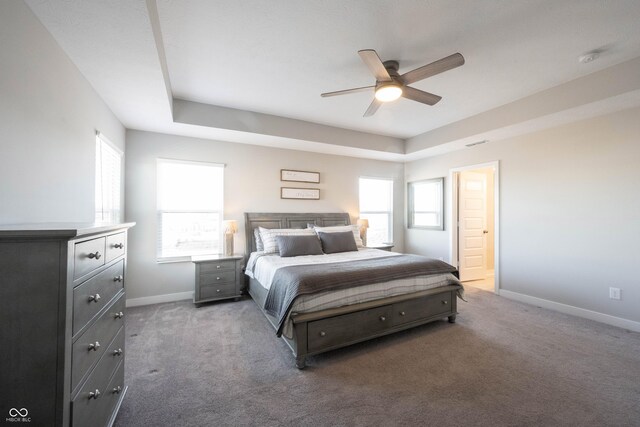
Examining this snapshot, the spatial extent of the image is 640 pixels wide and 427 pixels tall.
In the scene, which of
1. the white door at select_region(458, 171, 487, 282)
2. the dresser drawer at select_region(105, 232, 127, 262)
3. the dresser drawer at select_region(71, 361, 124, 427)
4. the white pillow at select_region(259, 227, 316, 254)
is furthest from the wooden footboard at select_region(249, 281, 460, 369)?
the white door at select_region(458, 171, 487, 282)

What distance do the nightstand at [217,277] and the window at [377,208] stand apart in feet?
9.21

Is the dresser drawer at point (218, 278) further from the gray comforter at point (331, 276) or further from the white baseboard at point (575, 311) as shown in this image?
the white baseboard at point (575, 311)

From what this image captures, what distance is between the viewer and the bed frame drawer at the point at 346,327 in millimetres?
2260

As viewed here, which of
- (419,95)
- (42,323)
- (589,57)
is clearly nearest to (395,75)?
(419,95)

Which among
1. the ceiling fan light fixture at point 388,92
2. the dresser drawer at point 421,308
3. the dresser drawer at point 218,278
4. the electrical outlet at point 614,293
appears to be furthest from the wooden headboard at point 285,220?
the electrical outlet at point 614,293

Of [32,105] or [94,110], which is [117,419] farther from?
[94,110]

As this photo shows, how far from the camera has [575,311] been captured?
130 inches

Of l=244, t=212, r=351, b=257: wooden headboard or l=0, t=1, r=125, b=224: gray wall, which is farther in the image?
l=244, t=212, r=351, b=257: wooden headboard

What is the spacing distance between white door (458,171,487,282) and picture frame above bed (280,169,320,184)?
2.77 meters

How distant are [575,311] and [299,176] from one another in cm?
434

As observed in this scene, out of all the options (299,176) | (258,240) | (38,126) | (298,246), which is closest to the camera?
(38,126)

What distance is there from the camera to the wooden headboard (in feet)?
13.8

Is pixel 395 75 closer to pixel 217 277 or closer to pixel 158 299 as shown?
pixel 217 277

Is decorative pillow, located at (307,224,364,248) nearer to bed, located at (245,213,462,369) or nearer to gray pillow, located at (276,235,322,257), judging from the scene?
gray pillow, located at (276,235,322,257)
